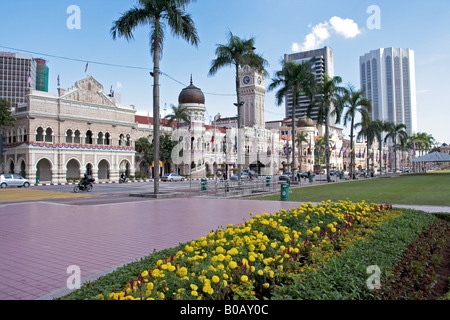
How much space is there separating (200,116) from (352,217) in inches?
2525

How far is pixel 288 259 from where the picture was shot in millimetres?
5098

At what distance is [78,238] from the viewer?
946cm

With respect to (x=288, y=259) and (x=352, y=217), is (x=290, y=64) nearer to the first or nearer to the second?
(x=352, y=217)

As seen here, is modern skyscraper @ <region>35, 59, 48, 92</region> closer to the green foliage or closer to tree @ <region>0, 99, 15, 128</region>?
tree @ <region>0, 99, 15, 128</region>

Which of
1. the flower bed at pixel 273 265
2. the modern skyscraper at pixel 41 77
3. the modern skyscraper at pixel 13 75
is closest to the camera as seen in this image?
the flower bed at pixel 273 265

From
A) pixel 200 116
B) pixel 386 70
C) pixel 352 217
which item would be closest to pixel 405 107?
pixel 386 70

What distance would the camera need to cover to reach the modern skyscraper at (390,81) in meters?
97.1

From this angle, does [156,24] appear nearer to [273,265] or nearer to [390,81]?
[273,265]

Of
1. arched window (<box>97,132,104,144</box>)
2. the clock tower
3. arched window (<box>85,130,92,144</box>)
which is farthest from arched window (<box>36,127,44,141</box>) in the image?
the clock tower

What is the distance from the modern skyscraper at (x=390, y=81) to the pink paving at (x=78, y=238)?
87.7m

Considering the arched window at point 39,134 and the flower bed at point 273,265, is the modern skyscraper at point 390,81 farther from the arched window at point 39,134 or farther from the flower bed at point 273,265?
the flower bed at point 273,265

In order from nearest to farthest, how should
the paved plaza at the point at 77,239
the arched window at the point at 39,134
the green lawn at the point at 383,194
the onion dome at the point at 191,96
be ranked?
1. the paved plaza at the point at 77,239
2. the green lawn at the point at 383,194
3. the arched window at the point at 39,134
4. the onion dome at the point at 191,96

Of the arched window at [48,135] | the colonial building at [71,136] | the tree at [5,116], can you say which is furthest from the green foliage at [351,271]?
the arched window at [48,135]

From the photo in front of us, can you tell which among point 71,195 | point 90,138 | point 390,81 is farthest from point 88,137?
point 390,81
